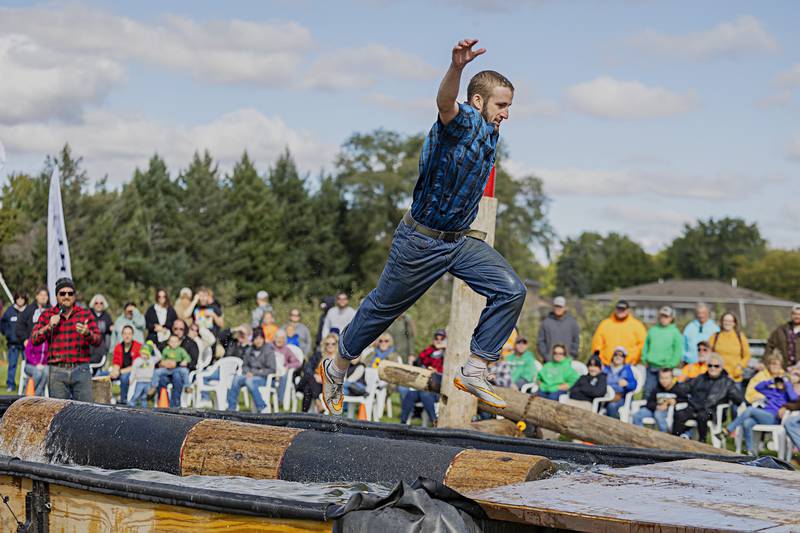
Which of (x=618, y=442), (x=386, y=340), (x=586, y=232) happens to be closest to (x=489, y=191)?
(x=618, y=442)

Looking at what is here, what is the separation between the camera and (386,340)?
47.1 feet

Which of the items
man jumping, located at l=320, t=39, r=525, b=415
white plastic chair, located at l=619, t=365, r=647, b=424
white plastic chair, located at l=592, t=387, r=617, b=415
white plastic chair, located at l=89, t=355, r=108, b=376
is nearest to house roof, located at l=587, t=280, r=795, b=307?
white plastic chair, located at l=619, t=365, r=647, b=424

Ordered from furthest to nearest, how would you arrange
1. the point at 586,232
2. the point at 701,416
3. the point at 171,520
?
the point at 586,232
the point at 701,416
the point at 171,520

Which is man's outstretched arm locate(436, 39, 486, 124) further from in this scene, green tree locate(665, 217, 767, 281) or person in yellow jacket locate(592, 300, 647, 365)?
green tree locate(665, 217, 767, 281)

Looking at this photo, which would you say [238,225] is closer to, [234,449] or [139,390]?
[139,390]

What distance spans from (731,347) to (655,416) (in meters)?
1.67

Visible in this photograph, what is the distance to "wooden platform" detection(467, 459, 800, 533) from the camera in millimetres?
3406

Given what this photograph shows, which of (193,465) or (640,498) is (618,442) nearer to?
(193,465)

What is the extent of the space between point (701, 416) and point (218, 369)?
6668mm

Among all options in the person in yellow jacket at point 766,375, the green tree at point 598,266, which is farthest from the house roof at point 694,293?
the person in yellow jacket at point 766,375

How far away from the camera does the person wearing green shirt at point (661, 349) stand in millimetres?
12641

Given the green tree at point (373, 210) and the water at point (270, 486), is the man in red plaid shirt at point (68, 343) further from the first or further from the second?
the green tree at point (373, 210)

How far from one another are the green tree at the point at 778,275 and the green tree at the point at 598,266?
1220 cm

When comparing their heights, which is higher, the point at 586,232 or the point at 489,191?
the point at 586,232
